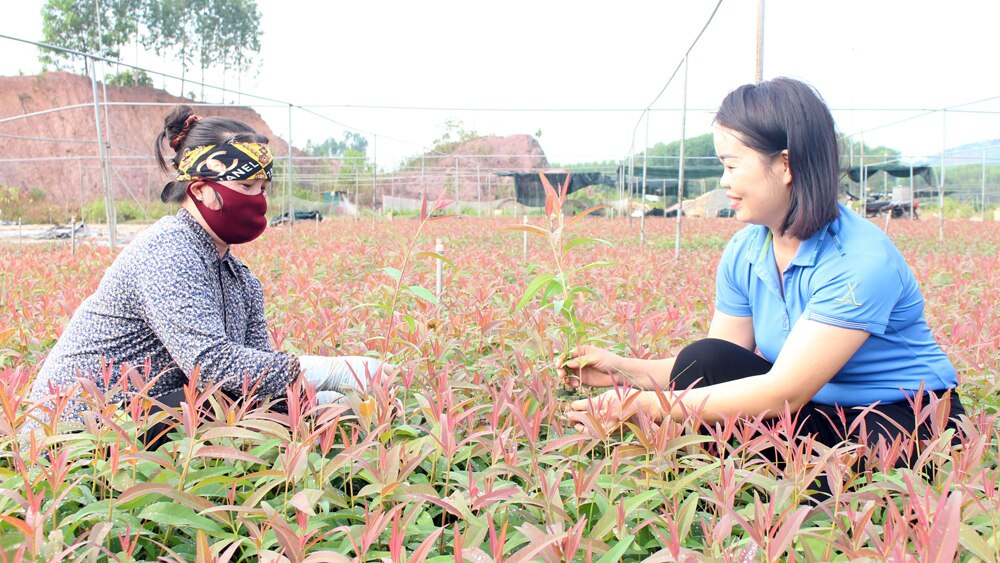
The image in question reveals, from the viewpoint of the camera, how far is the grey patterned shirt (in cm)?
169

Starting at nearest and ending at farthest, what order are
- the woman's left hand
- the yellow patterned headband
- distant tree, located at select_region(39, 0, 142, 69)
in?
1. the woman's left hand
2. the yellow patterned headband
3. distant tree, located at select_region(39, 0, 142, 69)

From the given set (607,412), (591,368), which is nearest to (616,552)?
(607,412)

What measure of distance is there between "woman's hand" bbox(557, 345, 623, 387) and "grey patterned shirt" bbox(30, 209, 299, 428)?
0.64m

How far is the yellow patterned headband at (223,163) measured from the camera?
191cm

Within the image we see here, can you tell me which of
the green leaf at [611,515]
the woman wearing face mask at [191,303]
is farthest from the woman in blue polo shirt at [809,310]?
the woman wearing face mask at [191,303]

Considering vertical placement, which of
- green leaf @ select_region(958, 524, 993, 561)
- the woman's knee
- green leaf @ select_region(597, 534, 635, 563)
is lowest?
green leaf @ select_region(597, 534, 635, 563)

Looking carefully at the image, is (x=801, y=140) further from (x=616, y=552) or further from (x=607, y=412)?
(x=616, y=552)

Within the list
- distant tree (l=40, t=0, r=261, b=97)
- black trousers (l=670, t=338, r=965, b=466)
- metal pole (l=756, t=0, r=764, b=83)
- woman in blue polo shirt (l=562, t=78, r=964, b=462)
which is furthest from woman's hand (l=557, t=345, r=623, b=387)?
distant tree (l=40, t=0, r=261, b=97)

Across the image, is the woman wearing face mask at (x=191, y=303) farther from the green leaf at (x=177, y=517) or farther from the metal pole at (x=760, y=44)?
the metal pole at (x=760, y=44)

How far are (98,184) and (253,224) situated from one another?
32.6 meters

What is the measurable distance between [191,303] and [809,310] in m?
1.43

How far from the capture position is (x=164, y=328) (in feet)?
5.65

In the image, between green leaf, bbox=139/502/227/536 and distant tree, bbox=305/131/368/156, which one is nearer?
green leaf, bbox=139/502/227/536

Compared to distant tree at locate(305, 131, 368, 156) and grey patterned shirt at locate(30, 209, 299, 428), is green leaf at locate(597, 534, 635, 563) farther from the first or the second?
distant tree at locate(305, 131, 368, 156)
